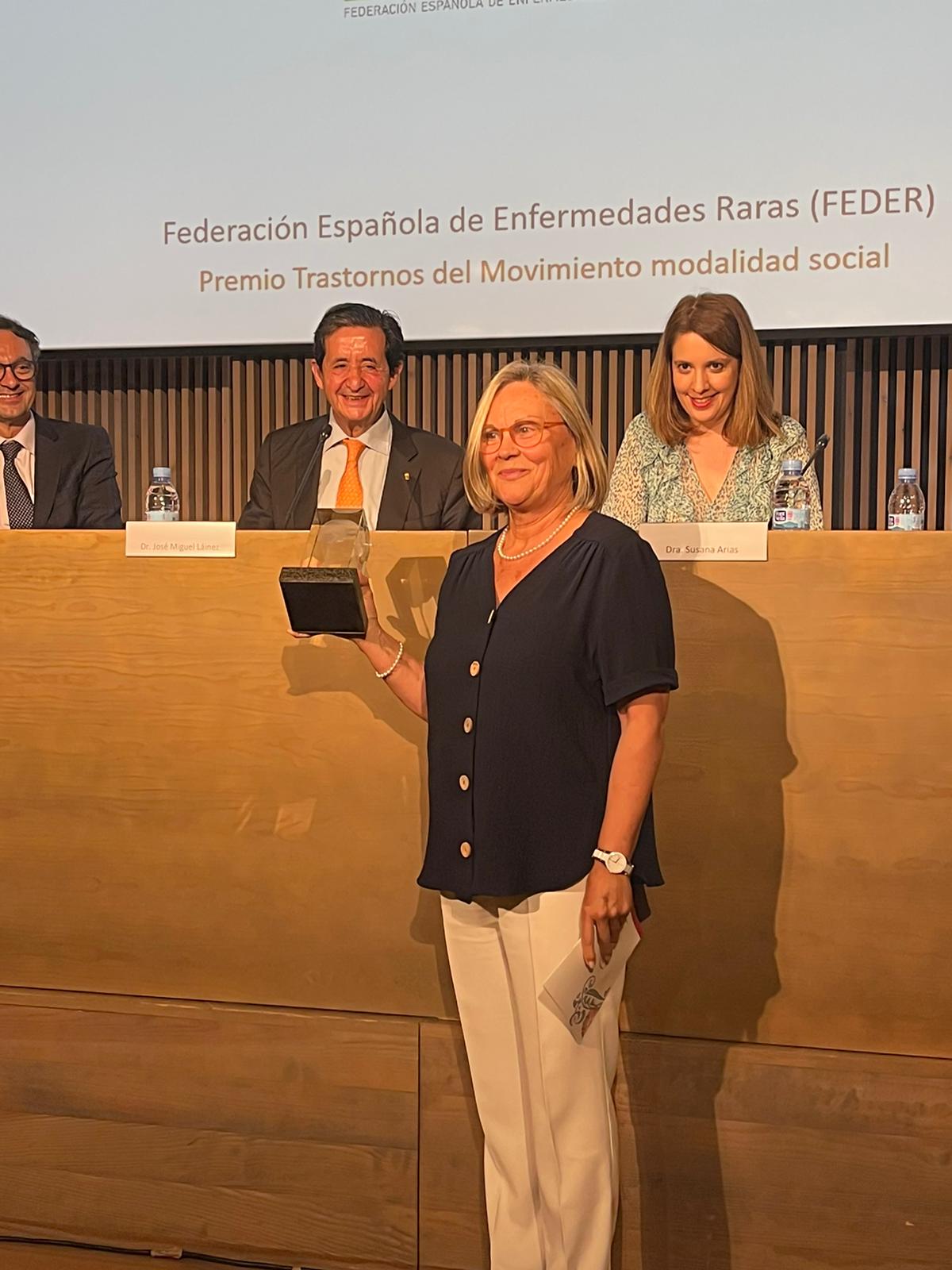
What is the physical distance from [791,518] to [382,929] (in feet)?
3.27

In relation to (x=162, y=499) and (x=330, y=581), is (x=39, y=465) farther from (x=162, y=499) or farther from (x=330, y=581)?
(x=330, y=581)

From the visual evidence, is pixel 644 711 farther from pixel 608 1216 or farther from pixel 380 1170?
pixel 380 1170

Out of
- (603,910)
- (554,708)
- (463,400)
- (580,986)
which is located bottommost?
(580,986)

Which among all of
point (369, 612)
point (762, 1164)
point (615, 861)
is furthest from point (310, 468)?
point (762, 1164)

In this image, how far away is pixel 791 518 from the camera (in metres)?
2.46

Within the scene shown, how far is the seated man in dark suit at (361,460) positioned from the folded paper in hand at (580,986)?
1.30 m

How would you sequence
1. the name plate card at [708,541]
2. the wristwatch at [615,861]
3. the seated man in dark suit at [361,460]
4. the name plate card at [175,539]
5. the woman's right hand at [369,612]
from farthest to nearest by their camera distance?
the seated man in dark suit at [361,460] < the name plate card at [175,539] < the name plate card at [708,541] < the woman's right hand at [369,612] < the wristwatch at [615,861]

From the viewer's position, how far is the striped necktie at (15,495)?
10.0 feet

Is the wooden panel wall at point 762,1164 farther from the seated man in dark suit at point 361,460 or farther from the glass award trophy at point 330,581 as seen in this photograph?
the seated man in dark suit at point 361,460

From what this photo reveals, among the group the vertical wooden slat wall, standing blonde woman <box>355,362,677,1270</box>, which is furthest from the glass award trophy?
the vertical wooden slat wall

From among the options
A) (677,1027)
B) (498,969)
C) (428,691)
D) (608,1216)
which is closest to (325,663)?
(428,691)

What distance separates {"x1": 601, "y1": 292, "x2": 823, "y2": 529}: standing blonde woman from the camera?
2631mm

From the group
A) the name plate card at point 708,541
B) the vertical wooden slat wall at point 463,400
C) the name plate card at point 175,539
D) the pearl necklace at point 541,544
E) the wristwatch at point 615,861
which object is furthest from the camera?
the vertical wooden slat wall at point 463,400

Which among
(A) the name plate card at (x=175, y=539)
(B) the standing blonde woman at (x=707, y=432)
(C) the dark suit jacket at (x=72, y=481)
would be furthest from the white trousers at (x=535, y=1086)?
(C) the dark suit jacket at (x=72, y=481)
